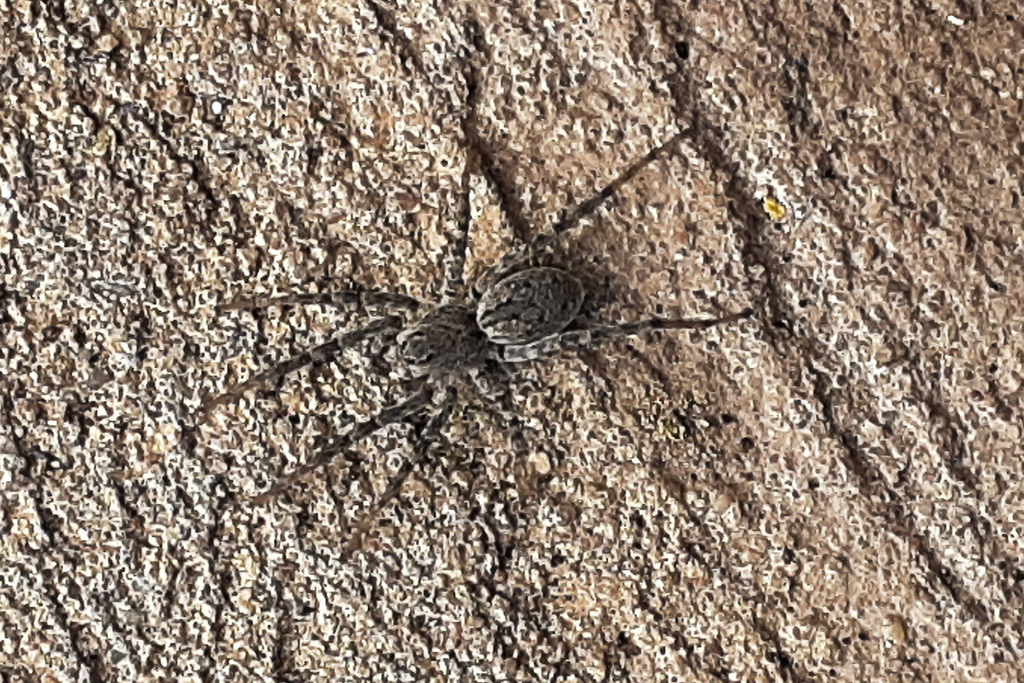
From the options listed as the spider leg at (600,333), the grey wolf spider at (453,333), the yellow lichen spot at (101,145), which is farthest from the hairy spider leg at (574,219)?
the yellow lichen spot at (101,145)

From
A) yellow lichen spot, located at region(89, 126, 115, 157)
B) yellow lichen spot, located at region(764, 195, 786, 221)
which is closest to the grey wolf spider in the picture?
yellow lichen spot, located at region(764, 195, 786, 221)

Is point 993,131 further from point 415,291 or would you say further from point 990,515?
point 415,291

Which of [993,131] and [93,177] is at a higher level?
[993,131]

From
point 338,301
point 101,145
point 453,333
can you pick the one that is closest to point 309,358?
point 338,301

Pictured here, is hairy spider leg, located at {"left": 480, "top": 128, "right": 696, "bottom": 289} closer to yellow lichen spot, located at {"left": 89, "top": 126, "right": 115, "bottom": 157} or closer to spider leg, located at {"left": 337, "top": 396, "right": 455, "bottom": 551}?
spider leg, located at {"left": 337, "top": 396, "right": 455, "bottom": 551}

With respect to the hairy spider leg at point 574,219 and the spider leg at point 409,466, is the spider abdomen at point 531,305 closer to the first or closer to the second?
the hairy spider leg at point 574,219

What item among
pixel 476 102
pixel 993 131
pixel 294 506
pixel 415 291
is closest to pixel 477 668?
pixel 294 506
